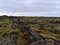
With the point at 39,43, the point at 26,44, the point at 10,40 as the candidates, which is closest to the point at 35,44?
the point at 39,43

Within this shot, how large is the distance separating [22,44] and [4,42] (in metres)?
5.88

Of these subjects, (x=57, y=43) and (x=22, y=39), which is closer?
(x=57, y=43)

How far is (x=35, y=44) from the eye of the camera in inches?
2018

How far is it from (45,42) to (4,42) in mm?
12068

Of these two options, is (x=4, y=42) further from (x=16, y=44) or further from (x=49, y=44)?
(x=49, y=44)

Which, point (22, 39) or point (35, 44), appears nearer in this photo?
point (35, 44)

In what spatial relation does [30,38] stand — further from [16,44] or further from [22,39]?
[16,44]

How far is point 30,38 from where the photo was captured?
59.7 m

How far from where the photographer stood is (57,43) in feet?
178

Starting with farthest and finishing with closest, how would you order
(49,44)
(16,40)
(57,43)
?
(16,40) → (57,43) → (49,44)

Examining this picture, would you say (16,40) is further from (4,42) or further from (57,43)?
(57,43)

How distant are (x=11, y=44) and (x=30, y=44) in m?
5.65

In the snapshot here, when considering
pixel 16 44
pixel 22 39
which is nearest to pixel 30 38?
pixel 22 39

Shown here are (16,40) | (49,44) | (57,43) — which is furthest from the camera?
(16,40)
